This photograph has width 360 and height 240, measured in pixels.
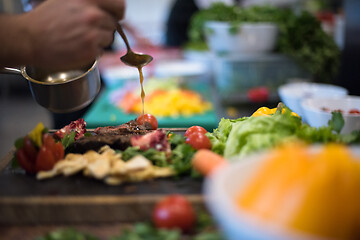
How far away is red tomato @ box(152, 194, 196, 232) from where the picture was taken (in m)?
1.41

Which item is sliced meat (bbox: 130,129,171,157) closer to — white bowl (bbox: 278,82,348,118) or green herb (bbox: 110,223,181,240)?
green herb (bbox: 110,223,181,240)

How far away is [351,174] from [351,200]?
0.08 meters

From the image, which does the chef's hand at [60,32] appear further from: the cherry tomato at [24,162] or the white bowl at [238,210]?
the white bowl at [238,210]

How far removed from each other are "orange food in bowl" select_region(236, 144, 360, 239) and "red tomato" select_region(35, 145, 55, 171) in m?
1.04

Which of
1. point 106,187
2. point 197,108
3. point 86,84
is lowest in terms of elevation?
point 197,108

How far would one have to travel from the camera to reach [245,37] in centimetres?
431

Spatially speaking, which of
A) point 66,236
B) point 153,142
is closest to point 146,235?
point 66,236

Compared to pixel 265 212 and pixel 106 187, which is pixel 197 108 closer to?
pixel 106 187

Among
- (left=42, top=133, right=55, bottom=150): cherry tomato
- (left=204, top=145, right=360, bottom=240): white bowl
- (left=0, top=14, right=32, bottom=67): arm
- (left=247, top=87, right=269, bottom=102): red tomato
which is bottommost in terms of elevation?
(left=247, top=87, right=269, bottom=102): red tomato

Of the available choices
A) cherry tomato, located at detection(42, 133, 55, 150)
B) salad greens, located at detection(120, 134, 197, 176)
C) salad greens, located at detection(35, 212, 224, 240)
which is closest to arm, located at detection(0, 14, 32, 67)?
cherry tomato, located at detection(42, 133, 55, 150)

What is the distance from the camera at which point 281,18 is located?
452 cm

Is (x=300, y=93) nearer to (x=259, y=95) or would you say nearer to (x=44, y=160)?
(x=259, y=95)

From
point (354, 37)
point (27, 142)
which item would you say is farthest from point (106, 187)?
point (354, 37)

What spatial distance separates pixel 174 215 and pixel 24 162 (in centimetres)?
88
